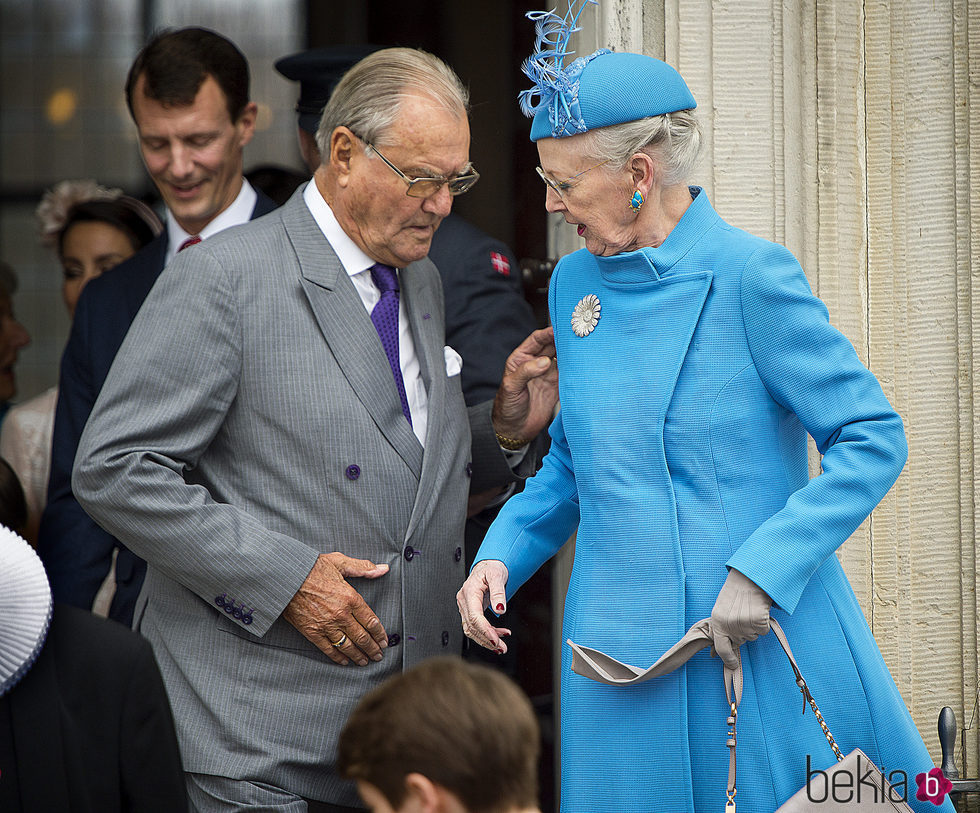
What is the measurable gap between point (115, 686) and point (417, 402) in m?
1.03

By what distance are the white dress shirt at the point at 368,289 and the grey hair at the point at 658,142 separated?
676 millimetres

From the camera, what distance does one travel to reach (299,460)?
2607 mm

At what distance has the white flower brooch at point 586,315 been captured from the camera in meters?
2.45

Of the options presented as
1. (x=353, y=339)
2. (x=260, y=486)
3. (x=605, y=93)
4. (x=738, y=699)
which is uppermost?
(x=605, y=93)

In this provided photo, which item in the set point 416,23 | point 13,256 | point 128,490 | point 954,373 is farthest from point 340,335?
point 13,256

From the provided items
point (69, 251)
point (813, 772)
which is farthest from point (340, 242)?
point (69, 251)

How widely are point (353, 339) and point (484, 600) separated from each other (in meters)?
0.63

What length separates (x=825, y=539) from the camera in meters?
2.16

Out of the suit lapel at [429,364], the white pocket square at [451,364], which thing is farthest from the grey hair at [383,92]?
the white pocket square at [451,364]

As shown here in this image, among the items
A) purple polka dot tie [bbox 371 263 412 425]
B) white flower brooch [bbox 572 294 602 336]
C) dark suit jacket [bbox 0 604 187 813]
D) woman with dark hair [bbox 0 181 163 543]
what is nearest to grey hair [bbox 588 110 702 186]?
white flower brooch [bbox 572 294 602 336]

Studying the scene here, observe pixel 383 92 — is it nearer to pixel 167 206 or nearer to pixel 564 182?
pixel 564 182

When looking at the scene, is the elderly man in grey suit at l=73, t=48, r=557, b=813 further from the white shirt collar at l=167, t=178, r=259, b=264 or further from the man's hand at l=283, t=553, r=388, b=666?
the white shirt collar at l=167, t=178, r=259, b=264

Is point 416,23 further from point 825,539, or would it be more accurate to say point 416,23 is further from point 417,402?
point 825,539

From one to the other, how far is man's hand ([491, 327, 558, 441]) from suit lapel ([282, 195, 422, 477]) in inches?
13.7
